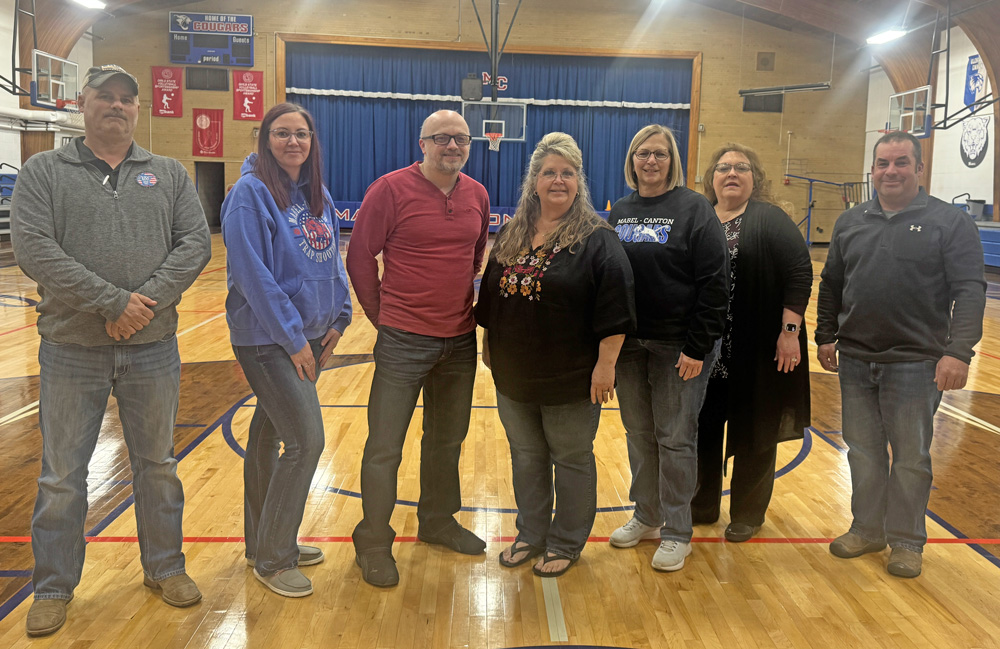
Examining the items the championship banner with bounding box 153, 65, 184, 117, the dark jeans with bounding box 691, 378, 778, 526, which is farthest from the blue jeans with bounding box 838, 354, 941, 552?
the championship banner with bounding box 153, 65, 184, 117

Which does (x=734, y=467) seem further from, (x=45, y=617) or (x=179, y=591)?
(x=45, y=617)

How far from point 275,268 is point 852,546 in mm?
2273

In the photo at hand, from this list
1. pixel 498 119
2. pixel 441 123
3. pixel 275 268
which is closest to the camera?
pixel 275 268

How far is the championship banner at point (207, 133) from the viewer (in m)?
17.0

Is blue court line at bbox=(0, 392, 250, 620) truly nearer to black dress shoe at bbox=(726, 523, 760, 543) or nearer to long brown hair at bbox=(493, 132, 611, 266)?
long brown hair at bbox=(493, 132, 611, 266)

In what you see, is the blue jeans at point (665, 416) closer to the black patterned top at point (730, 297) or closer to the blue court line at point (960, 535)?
the black patterned top at point (730, 297)

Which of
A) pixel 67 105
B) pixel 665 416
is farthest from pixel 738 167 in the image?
pixel 67 105

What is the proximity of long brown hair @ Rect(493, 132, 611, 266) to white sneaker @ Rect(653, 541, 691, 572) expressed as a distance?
1.14m

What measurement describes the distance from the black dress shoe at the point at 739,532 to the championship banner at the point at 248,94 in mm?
15958

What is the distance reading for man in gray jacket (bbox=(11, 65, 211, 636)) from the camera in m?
2.14

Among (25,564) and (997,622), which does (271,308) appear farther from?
(997,622)

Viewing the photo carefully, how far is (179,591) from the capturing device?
243 centimetres

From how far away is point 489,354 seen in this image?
8.96 ft

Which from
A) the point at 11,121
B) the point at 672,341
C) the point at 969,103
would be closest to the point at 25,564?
the point at 672,341
